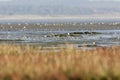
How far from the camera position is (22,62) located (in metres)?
18.6

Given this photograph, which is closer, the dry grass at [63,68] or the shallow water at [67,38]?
the dry grass at [63,68]

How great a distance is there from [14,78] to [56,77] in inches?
49.0

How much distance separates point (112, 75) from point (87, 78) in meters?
0.76

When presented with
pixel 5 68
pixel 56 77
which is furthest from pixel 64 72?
pixel 5 68

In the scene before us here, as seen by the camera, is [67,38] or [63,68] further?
[67,38]

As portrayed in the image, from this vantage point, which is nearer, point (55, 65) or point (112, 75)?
point (112, 75)

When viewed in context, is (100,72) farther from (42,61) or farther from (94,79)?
(42,61)

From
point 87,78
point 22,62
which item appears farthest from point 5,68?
point 87,78

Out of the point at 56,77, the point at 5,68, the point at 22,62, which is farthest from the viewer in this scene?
the point at 22,62

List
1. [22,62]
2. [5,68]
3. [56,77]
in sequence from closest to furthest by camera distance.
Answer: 1. [56,77]
2. [5,68]
3. [22,62]

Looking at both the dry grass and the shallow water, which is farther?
the shallow water

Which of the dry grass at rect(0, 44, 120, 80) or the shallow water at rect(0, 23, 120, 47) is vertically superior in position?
the dry grass at rect(0, 44, 120, 80)

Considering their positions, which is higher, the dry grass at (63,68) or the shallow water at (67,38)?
the dry grass at (63,68)

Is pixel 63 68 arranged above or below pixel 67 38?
above
